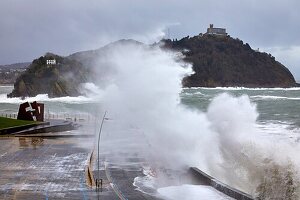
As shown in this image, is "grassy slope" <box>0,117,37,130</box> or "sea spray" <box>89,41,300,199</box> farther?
"grassy slope" <box>0,117,37,130</box>

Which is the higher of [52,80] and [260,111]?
[52,80]

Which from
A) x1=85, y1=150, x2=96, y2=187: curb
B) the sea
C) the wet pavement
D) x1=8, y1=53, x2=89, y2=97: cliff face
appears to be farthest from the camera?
x1=8, y1=53, x2=89, y2=97: cliff face

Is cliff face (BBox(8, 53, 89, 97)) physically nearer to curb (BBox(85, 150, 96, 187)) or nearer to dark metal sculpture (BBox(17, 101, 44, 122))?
dark metal sculpture (BBox(17, 101, 44, 122))

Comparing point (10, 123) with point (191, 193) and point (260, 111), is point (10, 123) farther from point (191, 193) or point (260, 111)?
point (260, 111)

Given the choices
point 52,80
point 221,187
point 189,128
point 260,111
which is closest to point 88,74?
point 52,80

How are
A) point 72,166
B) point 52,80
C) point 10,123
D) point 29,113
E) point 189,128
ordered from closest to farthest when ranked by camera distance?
point 72,166
point 189,128
point 10,123
point 29,113
point 52,80

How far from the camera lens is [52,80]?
140 m

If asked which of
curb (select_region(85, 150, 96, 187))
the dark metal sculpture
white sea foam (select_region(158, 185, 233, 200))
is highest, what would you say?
the dark metal sculpture

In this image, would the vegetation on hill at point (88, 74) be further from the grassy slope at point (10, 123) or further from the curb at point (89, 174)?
the curb at point (89, 174)

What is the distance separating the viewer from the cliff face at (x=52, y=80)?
13250 cm

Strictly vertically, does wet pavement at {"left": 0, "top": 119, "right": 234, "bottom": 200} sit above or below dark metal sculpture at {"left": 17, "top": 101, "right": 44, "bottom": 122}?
below

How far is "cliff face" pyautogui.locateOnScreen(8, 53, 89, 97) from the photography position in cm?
13250

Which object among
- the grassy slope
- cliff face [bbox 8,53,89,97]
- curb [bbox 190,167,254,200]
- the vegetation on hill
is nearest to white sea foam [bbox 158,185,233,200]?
curb [bbox 190,167,254,200]

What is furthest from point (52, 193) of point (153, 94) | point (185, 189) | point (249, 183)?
point (153, 94)
